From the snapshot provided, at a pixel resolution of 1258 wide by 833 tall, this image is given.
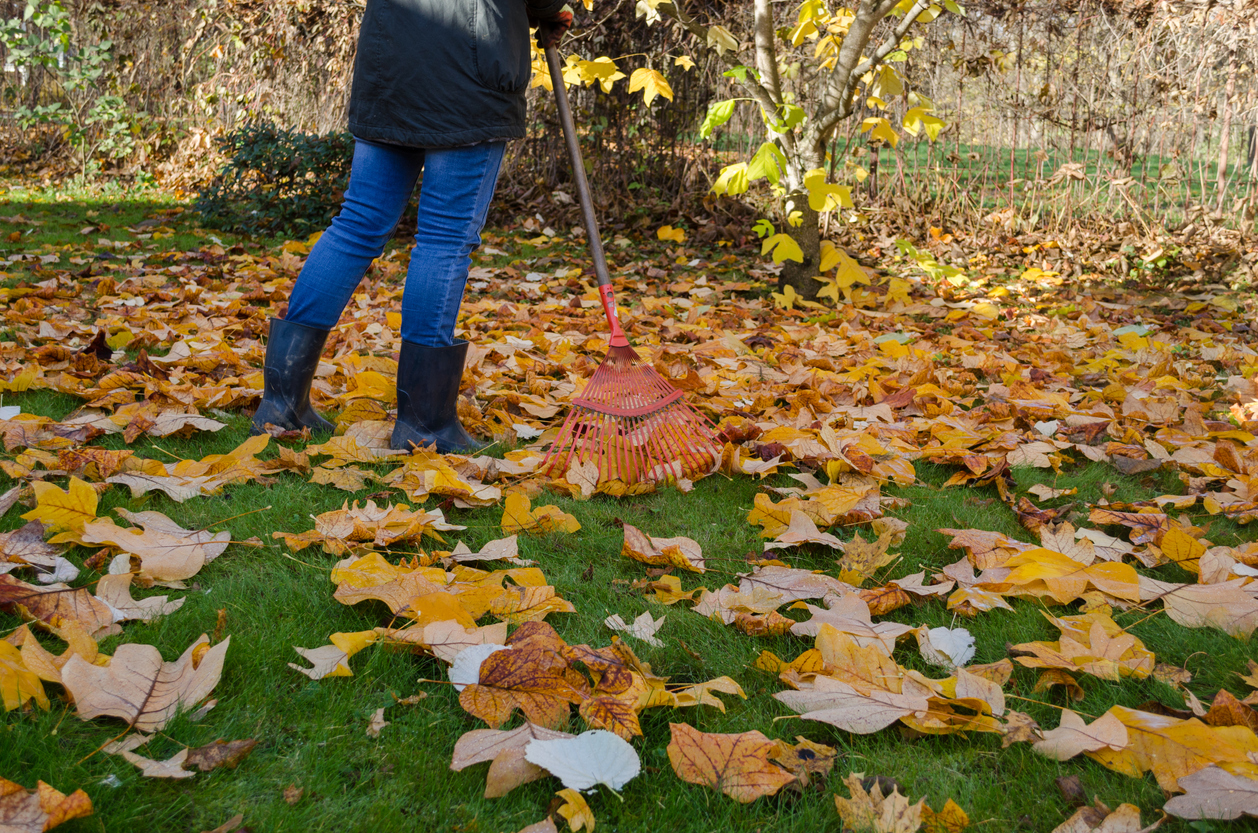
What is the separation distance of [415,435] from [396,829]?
136 cm

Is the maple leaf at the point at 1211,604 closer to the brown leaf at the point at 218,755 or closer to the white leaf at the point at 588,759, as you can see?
the white leaf at the point at 588,759

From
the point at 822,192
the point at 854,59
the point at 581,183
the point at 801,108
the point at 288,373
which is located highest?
the point at 854,59

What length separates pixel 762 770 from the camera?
3.65ft

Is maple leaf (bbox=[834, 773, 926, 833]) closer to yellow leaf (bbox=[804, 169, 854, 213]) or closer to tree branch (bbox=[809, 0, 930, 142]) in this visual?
yellow leaf (bbox=[804, 169, 854, 213])

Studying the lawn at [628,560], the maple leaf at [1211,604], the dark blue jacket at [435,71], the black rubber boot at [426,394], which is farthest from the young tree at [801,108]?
the maple leaf at [1211,604]

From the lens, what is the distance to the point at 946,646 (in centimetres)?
142

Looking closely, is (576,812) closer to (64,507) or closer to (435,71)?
(64,507)

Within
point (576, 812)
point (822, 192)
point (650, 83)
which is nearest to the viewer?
point (576, 812)

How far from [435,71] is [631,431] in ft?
3.22

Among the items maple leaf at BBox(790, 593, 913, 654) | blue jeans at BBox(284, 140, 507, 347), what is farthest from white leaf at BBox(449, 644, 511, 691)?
blue jeans at BBox(284, 140, 507, 347)

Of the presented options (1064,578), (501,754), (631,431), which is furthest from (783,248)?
(501,754)

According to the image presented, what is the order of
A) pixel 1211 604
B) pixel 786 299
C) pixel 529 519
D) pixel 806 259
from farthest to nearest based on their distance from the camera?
1. pixel 806 259
2. pixel 786 299
3. pixel 529 519
4. pixel 1211 604

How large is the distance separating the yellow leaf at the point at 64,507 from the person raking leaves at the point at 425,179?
70 centimetres

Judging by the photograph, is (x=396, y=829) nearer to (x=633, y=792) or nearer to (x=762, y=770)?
(x=633, y=792)
